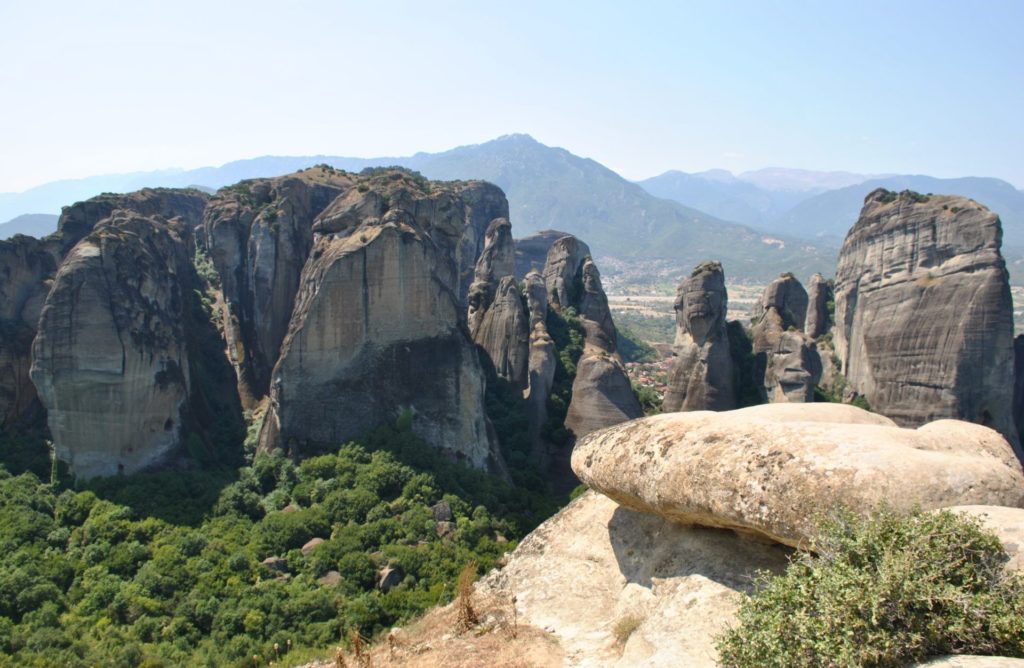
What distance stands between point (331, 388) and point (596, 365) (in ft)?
40.3

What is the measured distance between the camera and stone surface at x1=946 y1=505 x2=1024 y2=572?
18.5ft

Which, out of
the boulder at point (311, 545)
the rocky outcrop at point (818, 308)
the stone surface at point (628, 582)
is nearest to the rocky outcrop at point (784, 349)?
the rocky outcrop at point (818, 308)

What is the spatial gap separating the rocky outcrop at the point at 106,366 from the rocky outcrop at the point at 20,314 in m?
4.91

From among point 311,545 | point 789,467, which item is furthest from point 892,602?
point 311,545

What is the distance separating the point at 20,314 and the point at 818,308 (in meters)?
41.0

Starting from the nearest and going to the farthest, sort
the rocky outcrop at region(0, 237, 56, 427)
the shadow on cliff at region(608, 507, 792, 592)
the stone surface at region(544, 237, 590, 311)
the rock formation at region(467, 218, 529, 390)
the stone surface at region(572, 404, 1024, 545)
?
the stone surface at region(572, 404, 1024, 545), the shadow on cliff at region(608, 507, 792, 592), the rocky outcrop at region(0, 237, 56, 427), the rock formation at region(467, 218, 529, 390), the stone surface at region(544, 237, 590, 311)

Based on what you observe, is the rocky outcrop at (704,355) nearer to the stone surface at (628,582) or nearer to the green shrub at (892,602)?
the stone surface at (628,582)

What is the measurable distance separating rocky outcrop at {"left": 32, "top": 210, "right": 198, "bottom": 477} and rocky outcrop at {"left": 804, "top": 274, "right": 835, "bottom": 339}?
107 ft

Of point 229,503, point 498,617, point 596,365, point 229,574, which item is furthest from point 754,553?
point 596,365

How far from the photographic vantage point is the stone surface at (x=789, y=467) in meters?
6.80

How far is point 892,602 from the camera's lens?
5.61 metres

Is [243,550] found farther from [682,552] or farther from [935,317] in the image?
[935,317]

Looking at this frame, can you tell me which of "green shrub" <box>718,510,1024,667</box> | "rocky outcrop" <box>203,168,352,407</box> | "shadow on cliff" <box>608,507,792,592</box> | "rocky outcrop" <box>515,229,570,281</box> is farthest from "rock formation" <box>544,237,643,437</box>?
"rocky outcrop" <box>515,229,570,281</box>

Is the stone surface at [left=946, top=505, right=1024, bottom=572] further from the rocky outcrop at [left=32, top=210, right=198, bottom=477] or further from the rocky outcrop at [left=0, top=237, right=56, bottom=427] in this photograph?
the rocky outcrop at [left=0, top=237, right=56, bottom=427]
